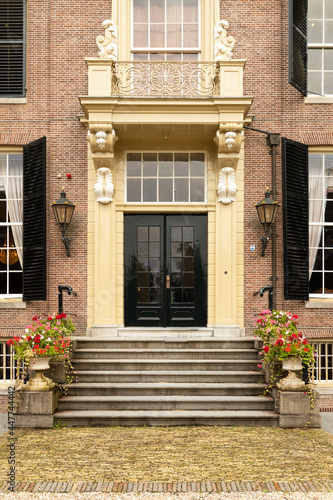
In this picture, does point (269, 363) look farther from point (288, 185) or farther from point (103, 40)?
point (103, 40)

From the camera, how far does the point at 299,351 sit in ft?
24.0

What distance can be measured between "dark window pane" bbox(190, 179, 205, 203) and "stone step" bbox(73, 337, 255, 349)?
323 centimetres

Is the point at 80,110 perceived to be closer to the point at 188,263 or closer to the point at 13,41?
the point at 13,41

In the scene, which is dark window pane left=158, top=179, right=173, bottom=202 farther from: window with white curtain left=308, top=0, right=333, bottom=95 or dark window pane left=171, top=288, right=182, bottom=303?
window with white curtain left=308, top=0, right=333, bottom=95

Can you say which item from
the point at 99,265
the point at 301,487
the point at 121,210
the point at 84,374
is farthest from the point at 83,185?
the point at 301,487

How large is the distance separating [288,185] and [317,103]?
79.1 inches

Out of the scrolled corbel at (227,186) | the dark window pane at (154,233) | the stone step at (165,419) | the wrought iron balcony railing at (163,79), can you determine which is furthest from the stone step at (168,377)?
the wrought iron balcony railing at (163,79)

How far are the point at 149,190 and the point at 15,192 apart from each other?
3.02m

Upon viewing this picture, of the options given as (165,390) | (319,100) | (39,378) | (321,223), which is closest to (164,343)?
(165,390)

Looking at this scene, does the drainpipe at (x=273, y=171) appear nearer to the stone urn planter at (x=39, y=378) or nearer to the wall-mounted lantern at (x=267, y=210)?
the wall-mounted lantern at (x=267, y=210)

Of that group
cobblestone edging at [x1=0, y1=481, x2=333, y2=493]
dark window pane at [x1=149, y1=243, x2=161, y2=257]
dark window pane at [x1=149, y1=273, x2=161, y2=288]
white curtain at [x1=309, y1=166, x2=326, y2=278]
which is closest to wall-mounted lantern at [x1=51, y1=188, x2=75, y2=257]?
dark window pane at [x1=149, y1=243, x2=161, y2=257]

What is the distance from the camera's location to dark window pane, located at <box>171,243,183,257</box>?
10.4 metres

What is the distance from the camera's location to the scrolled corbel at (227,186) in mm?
9891

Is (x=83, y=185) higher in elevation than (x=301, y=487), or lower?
higher
